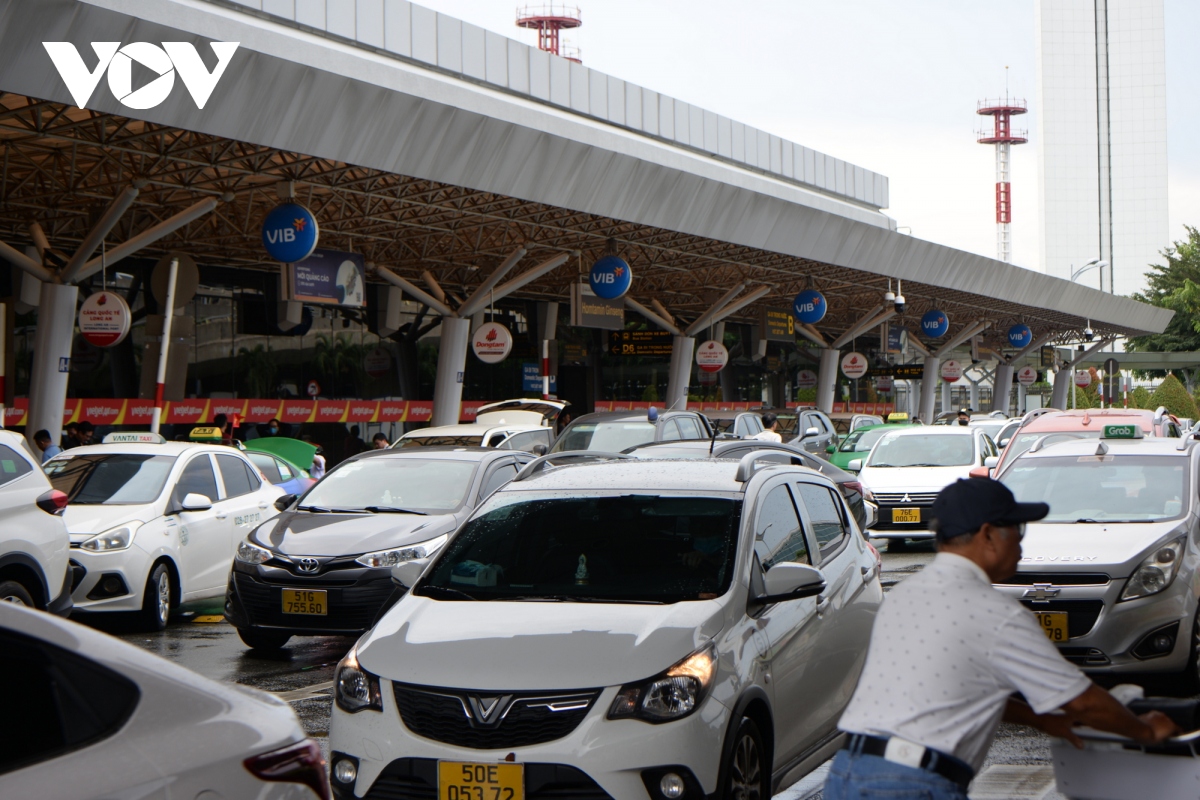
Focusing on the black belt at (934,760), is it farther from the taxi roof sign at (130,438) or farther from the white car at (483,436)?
the white car at (483,436)

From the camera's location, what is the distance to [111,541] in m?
A: 12.0

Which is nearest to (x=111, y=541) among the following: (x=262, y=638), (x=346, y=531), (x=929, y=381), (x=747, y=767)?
(x=262, y=638)

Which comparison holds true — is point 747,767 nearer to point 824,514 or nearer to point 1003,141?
point 824,514

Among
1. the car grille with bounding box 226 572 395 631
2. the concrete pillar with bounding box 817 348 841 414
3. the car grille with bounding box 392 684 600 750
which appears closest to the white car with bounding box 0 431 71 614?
the car grille with bounding box 226 572 395 631

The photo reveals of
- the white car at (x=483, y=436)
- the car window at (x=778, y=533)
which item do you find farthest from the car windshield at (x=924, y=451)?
the car window at (x=778, y=533)

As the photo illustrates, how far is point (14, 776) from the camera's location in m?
2.94

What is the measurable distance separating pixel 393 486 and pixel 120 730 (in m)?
8.90

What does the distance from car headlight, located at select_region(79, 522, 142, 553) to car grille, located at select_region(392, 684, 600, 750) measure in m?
7.54

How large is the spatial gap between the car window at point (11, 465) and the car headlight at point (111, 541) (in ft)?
7.15

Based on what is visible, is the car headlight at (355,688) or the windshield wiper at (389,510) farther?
the windshield wiper at (389,510)

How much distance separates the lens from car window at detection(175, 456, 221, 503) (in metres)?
13.2

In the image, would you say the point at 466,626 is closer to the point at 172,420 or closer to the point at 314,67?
the point at 314,67

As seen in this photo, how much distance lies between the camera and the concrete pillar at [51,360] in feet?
72.3

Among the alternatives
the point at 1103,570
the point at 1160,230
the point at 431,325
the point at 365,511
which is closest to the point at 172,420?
the point at 431,325
